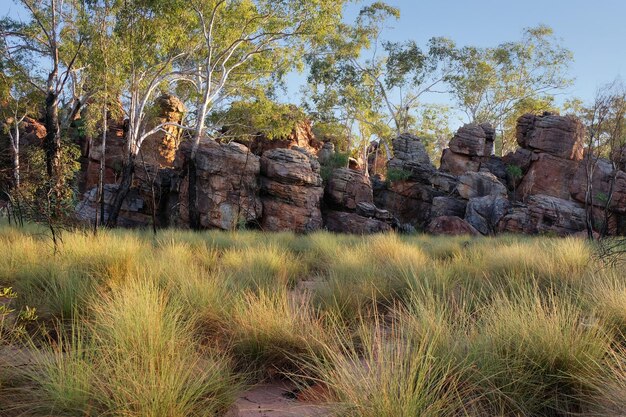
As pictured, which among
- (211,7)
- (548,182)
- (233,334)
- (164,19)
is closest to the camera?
(233,334)

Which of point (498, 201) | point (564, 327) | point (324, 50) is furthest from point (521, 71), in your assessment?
point (564, 327)

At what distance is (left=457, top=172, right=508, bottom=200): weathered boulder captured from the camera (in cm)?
2198

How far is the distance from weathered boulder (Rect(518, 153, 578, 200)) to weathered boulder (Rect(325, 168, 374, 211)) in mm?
10572

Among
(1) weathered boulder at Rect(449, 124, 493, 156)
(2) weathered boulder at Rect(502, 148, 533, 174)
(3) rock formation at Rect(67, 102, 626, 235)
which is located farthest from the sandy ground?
(2) weathered boulder at Rect(502, 148, 533, 174)

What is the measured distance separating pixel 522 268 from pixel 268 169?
14.0 metres

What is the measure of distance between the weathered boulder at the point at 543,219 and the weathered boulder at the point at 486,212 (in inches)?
16.5

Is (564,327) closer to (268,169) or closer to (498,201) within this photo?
(268,169)

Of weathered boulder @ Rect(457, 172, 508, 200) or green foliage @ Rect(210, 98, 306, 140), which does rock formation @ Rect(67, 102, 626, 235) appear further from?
green foliage @ Rect(210, 98, 306, 140)

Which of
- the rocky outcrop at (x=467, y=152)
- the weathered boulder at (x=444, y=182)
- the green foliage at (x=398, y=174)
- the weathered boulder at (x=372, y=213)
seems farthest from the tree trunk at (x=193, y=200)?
the rocky outcrop at (x=467, y=152)

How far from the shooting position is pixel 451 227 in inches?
706

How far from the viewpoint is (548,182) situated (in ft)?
80.8

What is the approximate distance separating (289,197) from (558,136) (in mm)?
17209

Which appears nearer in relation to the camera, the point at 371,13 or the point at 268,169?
the point at 268,169

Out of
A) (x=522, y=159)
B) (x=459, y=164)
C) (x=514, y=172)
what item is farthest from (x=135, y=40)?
(x=522, y=159)
